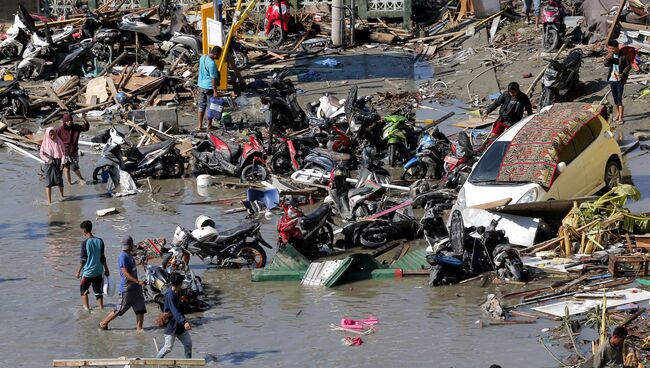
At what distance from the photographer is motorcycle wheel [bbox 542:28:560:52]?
2759 centimetres

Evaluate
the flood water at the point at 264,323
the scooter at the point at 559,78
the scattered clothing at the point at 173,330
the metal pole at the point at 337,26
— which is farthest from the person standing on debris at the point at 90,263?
the metal pole at the point at 337,26

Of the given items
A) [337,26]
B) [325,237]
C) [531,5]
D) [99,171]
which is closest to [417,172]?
[325,237]

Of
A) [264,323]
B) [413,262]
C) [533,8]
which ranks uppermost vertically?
[533,8]

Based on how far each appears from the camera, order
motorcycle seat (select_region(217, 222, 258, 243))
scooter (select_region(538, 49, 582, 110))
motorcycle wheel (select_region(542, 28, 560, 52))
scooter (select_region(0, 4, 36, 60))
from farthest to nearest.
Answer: scooter (select_region(0, 4, 36, 60)), motorcycle wheel (select_region(542, 28, 560, 52)), scooter (select_region(538, 49, 582, 110)), motorcycle seat (select_region(217, 222, 258, 243))

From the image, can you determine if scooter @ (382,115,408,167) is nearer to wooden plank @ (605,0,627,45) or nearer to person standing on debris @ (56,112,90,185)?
person standing on debris @ (56,112,90,185)

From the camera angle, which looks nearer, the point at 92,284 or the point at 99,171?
the point at 92,284

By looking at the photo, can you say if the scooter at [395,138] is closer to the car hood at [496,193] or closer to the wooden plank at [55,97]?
the car hood at [496,193]

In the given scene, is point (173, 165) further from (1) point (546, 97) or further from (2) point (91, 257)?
(1) point (546, 97)

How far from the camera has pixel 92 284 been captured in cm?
1478

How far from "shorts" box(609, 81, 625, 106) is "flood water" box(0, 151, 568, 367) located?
8.15 metres

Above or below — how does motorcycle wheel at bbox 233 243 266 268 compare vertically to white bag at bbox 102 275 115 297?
below

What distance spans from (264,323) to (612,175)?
715cm

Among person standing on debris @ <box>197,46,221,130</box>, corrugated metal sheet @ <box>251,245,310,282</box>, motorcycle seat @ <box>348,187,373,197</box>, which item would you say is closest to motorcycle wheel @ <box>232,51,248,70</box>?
person standing on debris @ <box>197,46,221,130</box>

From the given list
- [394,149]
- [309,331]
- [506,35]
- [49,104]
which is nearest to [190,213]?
[394,149]
